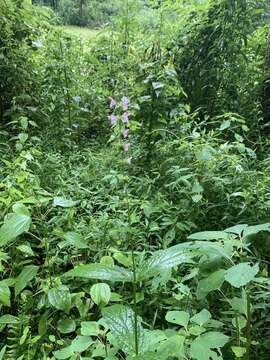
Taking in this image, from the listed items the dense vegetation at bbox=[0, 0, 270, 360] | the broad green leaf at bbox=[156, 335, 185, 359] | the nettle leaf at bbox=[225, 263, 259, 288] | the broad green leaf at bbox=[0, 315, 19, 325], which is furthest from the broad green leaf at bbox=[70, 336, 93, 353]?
the nettle leaf at bbox=[225, 263, 259, 288]

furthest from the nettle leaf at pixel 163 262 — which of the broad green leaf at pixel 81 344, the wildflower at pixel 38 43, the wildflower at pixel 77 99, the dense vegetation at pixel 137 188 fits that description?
the wildflower at pixel 38 43

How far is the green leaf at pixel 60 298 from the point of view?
1.17 m

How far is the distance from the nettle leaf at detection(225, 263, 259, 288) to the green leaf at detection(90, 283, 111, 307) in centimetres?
46

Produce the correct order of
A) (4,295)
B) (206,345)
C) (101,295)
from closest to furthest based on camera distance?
(206,345) < (101,295) < (4,295)

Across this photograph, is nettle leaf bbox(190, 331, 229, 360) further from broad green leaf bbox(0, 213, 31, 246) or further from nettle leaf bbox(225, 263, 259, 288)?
broad green leaf bbox(0, 213, 31, 246)

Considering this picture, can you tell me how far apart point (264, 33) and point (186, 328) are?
9.99 feet

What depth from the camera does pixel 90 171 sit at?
2.24 m

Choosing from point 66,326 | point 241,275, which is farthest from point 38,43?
point 241,275

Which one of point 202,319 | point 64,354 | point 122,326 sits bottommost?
point 64,354

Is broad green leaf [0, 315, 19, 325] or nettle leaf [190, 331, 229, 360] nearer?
nettle leaf [190, 331, 229, 360]

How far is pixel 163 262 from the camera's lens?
2.14 ft

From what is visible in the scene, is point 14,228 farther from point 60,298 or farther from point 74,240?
point 60,298

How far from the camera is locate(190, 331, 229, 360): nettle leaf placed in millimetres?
774

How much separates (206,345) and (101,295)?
13.9 inches
